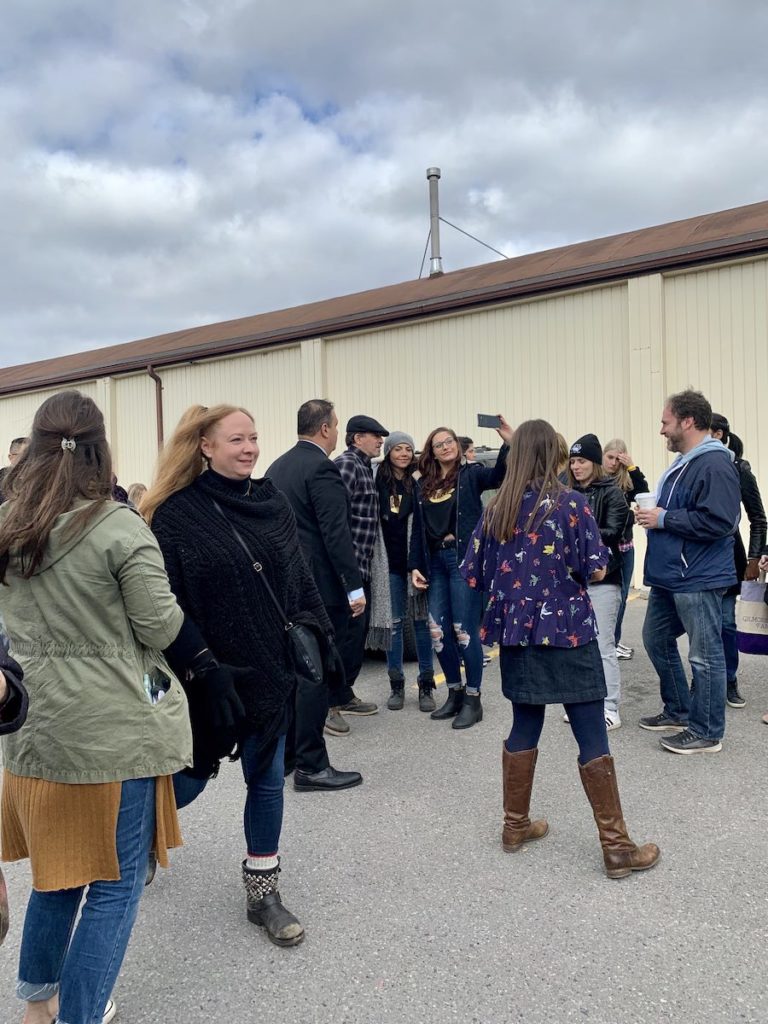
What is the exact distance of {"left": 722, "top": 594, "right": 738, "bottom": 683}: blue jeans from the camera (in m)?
5.25

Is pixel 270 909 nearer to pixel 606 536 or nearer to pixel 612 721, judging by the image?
pixel 612 721

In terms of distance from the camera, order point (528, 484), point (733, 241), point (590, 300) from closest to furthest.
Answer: point (528, 484), point (733, 241), point (590, 300)

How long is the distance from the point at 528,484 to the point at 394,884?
1.67 meters

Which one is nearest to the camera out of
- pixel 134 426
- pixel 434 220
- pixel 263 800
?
pixel 263 800

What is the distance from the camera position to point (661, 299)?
10.7 metres

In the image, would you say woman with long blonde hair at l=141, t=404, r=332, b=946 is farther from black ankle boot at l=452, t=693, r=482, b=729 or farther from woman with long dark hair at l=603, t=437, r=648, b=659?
woman with long dark hair at l=603, t=437, r=648, b=659

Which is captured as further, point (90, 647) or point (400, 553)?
point (400, 553)

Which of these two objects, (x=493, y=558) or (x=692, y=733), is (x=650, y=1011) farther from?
(x=692, y=733)

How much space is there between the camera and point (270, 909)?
2.72 meters

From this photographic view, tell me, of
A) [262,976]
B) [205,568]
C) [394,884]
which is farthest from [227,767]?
[205,568]

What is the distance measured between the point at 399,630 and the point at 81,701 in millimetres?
3738

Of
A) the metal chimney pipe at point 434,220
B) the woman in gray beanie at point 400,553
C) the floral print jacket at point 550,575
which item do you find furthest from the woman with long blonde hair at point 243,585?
the metal chimney pipe at point 434,220

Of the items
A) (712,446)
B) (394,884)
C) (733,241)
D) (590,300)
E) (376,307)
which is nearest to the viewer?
(394,884)

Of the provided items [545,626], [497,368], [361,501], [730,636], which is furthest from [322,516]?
[497,368]
